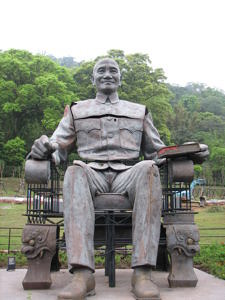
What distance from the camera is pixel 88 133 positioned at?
4.41 m

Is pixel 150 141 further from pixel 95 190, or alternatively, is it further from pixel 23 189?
pixel 23 189

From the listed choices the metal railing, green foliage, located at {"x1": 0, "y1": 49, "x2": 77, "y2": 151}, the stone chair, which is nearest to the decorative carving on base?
the stone chair

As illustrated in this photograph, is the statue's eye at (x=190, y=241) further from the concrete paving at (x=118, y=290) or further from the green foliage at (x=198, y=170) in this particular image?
the green foliage at (x=198, y=170)

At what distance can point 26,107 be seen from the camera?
97.8 feet

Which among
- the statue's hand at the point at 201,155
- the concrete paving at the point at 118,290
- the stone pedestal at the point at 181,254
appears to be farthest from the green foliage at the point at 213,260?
the statue's hand at the point at 201,155

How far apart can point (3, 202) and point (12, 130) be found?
12.8 meters

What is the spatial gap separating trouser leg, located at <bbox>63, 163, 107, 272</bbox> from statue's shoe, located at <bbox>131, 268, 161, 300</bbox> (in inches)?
15.1

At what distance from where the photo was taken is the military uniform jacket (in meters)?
4.32

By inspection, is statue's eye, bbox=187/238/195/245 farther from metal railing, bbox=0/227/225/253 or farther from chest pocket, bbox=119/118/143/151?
metal railing, bbox=0/227/225/253

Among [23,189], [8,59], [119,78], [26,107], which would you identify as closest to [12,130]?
[26,107]

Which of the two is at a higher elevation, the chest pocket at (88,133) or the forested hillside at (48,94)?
the forested hillside at (48,94)

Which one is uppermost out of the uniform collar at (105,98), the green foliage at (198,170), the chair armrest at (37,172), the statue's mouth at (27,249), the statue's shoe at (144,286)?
the green foliage at (198,170)

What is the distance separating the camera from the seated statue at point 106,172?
3314 mm

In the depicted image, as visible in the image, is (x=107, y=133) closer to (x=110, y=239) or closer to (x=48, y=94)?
(x=110, y=239)
